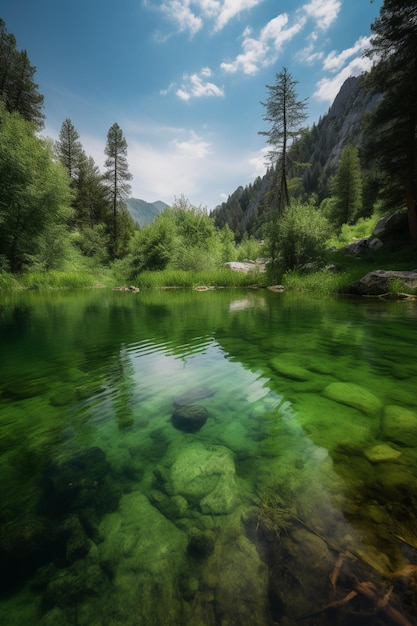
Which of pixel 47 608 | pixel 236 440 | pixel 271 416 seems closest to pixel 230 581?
pixel 47 608

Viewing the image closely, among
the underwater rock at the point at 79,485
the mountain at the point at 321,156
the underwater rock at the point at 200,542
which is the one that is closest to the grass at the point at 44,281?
the underwater rock at the point at 79,485

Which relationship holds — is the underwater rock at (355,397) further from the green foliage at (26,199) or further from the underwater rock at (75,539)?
the green foliage at (26,199)

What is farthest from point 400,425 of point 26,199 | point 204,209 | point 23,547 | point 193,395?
point 204,209

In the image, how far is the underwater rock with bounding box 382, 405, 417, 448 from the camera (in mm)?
2361

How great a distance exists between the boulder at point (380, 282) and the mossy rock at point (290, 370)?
11.0 meters

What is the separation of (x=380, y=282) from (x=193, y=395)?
13.1 metres

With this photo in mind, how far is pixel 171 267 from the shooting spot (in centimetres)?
2742

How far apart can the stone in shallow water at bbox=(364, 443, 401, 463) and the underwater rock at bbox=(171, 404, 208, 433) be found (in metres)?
1.46

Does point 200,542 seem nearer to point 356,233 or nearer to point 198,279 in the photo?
point 198,279

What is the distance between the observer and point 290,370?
4.04 metres

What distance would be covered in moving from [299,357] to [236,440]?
99.0 inches

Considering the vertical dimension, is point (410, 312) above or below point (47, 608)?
above

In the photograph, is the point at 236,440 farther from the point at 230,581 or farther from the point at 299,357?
the point at 299,357

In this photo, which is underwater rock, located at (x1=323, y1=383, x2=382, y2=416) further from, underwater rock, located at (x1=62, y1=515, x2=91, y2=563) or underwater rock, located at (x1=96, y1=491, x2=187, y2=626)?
underwater rock, located at (x1=62, y1=515, x2=91, y2=563)
